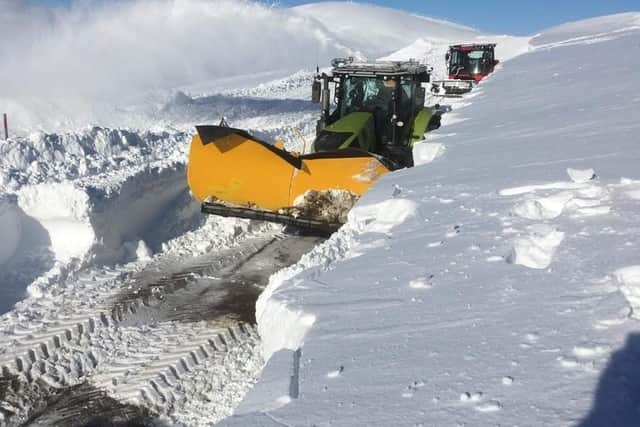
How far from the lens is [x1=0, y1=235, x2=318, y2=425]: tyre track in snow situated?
358 centimetres

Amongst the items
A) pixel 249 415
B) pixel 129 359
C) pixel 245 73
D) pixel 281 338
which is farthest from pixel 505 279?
pixel 245 73

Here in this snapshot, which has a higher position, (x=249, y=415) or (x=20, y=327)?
(x=249, y=415)

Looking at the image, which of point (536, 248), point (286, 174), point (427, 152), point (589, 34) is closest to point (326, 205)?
point (286, 174)

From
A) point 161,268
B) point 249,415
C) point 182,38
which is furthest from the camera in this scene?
point 182,38

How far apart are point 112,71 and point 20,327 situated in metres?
18.1

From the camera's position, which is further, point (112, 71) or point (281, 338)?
point (112, 71)

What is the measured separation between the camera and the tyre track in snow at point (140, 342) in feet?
11.7

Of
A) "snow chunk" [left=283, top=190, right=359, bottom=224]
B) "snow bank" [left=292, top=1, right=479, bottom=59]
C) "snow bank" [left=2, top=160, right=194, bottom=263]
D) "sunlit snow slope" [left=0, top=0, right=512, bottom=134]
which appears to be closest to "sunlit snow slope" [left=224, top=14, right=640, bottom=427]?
"snow chunk" [left=283, top=190, right=359, bottom=224]

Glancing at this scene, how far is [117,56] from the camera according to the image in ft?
73.5

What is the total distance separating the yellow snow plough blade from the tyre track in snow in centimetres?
94

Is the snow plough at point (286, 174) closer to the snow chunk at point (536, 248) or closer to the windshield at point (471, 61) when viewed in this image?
the snow chunk at point (536, 248)

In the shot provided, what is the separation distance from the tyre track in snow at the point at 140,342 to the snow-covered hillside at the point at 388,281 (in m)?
0.02

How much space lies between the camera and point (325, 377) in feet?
6.86

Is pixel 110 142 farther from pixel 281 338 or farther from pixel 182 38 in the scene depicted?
pixel 182 38
